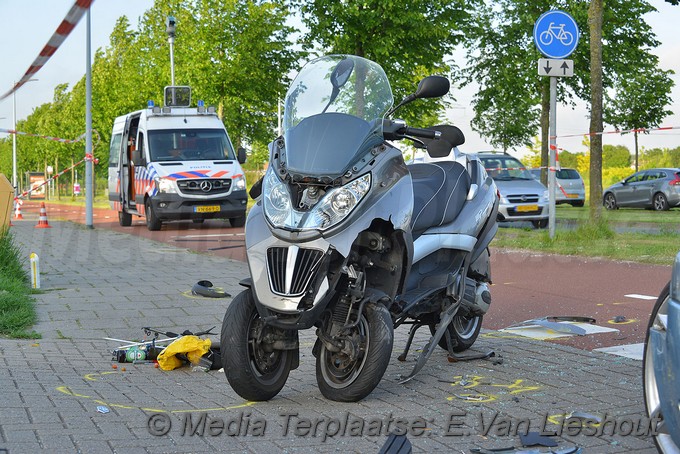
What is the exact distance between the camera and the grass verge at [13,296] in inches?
290

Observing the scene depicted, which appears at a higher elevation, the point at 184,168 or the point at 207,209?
the point at 184,168

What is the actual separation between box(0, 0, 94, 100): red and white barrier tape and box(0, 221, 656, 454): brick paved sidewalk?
1.82 m

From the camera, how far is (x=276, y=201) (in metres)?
5.05

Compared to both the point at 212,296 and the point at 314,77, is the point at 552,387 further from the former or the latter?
the point at 212,296

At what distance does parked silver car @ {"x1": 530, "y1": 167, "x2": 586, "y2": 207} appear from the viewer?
121 ft

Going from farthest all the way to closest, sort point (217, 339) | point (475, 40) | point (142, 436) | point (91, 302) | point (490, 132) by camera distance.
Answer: point (490, 132) < point (475, 40) < point (91, 302) < point (217, 339) < point (142, 436)

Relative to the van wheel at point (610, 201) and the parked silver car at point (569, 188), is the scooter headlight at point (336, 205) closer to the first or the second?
the van wheel at point (610, 201)

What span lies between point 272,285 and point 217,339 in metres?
2.17

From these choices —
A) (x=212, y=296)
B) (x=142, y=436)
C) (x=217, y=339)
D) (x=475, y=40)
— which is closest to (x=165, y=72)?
(x=475, y=40)

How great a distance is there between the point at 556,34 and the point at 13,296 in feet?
29.5

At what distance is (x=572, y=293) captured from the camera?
9.39 m

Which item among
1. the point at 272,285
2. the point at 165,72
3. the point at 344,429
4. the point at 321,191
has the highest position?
the point at 165,72

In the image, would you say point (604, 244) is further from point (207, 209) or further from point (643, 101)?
point (643, 101)

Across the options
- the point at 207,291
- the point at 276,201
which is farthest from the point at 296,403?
the point at 207,291
